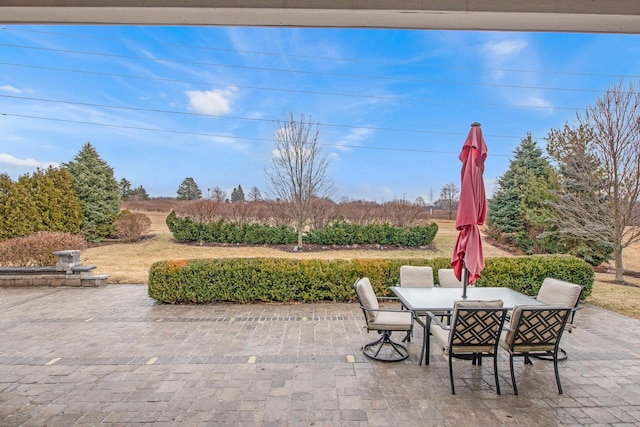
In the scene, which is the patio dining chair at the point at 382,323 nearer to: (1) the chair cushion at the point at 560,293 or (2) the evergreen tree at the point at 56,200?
(1) the chair cushion at the point at 560,293

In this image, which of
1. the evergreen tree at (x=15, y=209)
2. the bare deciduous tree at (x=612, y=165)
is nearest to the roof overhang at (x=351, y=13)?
the bare deciduous tree at (x=612, y=165)

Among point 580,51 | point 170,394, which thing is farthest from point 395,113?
point 170,394

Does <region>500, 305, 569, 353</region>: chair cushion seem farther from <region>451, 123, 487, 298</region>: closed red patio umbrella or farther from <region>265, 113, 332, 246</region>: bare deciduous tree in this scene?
<region>265, 113, 332, 246</region>: bare deciduous tree

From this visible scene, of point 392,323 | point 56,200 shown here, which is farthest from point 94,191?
point 392,323

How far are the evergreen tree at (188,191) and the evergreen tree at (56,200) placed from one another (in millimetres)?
5117

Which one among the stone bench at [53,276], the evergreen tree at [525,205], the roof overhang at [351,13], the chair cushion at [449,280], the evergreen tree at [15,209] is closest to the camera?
the roof overhang at [351,13]

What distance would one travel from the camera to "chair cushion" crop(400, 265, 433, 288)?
4941mm

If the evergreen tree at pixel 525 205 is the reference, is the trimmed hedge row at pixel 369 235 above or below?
below

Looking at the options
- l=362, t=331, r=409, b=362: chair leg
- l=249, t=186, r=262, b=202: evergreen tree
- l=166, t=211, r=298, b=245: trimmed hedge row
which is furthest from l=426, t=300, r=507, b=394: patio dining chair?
l=249, t=186, r=262, b=202: evergreen tree

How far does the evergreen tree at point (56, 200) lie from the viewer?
1321cm

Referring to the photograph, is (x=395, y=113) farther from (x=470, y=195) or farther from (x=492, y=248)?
(x=470, y=195)

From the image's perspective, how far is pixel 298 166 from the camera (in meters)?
14.3

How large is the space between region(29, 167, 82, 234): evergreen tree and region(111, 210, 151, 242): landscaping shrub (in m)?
1.59

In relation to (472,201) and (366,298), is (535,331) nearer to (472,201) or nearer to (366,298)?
(472,201)
